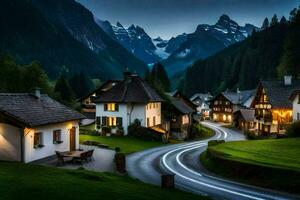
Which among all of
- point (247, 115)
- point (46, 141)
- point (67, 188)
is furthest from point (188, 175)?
point (247, 115)

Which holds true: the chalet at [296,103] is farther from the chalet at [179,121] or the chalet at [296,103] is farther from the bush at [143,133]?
the chalet at [179,121]

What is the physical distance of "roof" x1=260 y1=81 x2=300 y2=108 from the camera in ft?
256

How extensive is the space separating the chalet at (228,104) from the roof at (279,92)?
45.3 m

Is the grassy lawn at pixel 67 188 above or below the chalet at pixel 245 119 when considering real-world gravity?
below

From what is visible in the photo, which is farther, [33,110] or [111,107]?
[111,107]

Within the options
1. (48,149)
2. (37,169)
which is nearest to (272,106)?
(48,149)

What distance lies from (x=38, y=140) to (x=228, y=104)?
99775mm

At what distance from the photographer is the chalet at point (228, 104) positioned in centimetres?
12900

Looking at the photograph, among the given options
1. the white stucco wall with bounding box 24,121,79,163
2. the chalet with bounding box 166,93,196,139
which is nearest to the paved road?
the white stucco wall with bounding box 24,121,79,163

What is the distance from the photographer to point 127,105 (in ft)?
238

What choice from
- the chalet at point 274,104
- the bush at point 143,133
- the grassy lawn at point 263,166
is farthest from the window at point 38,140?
the chalet at point 274,104

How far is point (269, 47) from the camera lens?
559 ft

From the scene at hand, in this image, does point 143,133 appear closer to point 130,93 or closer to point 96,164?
point 130,93

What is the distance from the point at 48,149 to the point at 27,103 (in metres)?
4.87
